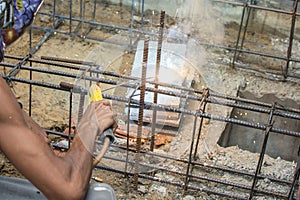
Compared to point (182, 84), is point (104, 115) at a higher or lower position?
higher

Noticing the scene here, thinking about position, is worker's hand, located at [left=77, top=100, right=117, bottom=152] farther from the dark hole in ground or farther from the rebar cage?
the dark hole in ground

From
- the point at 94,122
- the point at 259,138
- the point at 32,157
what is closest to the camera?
the point at 32,157

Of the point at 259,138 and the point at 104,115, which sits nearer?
the point at 104,115

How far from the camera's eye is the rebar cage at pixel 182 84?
13.0ft

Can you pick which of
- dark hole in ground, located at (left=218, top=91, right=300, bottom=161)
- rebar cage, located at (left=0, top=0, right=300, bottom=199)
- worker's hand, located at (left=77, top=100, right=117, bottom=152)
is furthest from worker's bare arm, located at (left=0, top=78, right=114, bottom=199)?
dark hole in ground, located at (left=218, top=91, right=300, bottom=161)

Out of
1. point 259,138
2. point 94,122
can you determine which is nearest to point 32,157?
point 94,122

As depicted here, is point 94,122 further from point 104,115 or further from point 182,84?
point 182,84

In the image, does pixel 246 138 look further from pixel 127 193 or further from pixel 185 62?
pixel 127 193

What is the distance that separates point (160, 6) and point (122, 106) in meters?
3.28

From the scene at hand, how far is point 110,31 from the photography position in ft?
22.3

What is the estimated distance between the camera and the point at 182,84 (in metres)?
4.79

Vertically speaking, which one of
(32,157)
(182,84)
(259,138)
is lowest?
(259,138)

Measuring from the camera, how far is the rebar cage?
13.0ft

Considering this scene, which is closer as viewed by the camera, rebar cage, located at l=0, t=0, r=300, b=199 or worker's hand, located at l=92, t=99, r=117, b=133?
worker's hand, located at l=92, t=99, r=117, b=133
